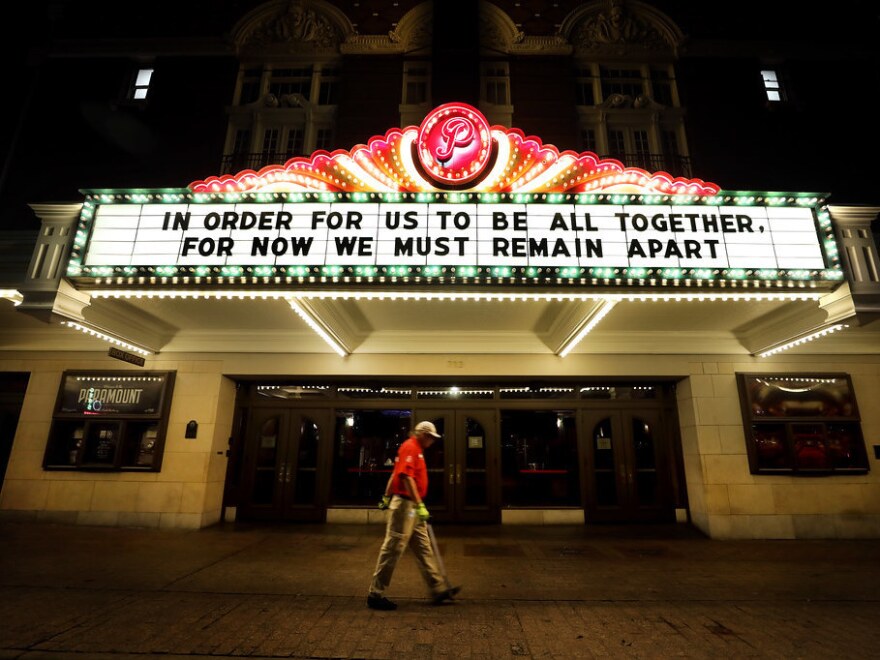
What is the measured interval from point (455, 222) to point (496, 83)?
7796 millimetres

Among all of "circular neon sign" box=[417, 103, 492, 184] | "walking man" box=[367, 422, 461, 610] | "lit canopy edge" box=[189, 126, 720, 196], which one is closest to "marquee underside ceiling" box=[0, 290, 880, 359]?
"lit canopy edge" box=[189, 126, 720, 196]

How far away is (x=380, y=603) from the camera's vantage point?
441 cm

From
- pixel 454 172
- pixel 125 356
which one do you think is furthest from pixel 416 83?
pixel 125 356

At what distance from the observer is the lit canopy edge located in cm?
618

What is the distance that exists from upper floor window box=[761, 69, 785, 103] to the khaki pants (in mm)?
14106

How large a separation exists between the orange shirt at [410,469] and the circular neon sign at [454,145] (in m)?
3.82

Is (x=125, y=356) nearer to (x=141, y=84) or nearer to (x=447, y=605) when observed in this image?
(x=447, y=605)

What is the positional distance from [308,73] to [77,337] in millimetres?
8946

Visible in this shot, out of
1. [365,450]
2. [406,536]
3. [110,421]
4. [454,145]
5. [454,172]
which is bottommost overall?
[406,536]

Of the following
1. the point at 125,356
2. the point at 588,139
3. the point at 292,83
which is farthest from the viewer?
the point at 292,83

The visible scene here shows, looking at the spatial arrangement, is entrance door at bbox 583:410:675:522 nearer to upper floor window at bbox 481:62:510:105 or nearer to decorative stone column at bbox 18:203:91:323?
upper floor window at bbox 481:62:510:105

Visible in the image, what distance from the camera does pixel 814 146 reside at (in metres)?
10.7

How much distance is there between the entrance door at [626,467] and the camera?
9227 millimetres

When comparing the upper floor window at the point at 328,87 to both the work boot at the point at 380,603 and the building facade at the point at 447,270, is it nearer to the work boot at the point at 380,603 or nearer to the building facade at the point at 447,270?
the building facade at the point at 447,270
